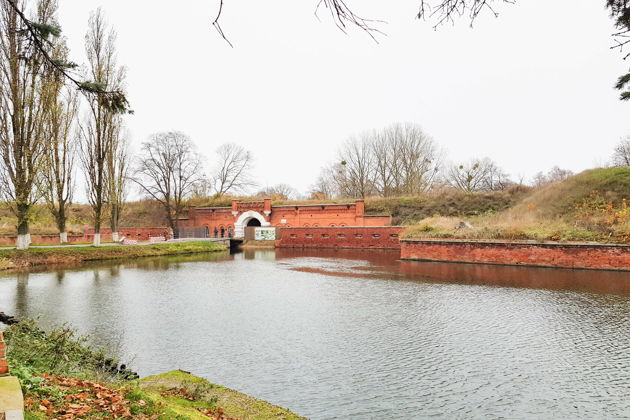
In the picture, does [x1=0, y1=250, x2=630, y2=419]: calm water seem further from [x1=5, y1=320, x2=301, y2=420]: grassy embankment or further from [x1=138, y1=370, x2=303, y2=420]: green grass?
[x1=5, y1=320, x2=301, y2=420]: grassy embankment

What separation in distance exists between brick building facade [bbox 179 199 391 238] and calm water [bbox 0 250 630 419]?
706 inches

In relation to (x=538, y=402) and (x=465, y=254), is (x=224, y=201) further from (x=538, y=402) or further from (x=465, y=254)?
(x=538, y=402)

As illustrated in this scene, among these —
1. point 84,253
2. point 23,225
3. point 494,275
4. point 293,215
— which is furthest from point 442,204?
point 23,225

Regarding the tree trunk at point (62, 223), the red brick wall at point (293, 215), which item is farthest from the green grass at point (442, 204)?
the tree trunk at point (62, 223)

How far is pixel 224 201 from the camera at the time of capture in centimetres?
3856

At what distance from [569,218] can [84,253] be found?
966 inches

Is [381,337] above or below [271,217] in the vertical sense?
below

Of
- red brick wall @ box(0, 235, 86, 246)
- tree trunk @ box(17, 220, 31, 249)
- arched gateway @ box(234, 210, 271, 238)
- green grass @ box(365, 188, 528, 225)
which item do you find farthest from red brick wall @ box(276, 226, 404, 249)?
tree trunk @ box(17, 220, 31, 249)

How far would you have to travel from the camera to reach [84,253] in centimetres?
2022

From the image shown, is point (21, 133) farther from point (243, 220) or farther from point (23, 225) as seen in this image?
point (243, 220)

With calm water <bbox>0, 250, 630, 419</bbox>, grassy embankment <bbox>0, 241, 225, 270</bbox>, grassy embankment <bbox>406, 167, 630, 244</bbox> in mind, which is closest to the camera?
calm water <bbox>0, 250, 630, 419</bbox>

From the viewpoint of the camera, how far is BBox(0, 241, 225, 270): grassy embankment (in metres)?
17.3

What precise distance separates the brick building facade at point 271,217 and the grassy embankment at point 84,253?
24.2 ft

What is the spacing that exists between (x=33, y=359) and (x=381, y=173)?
40.8 m
